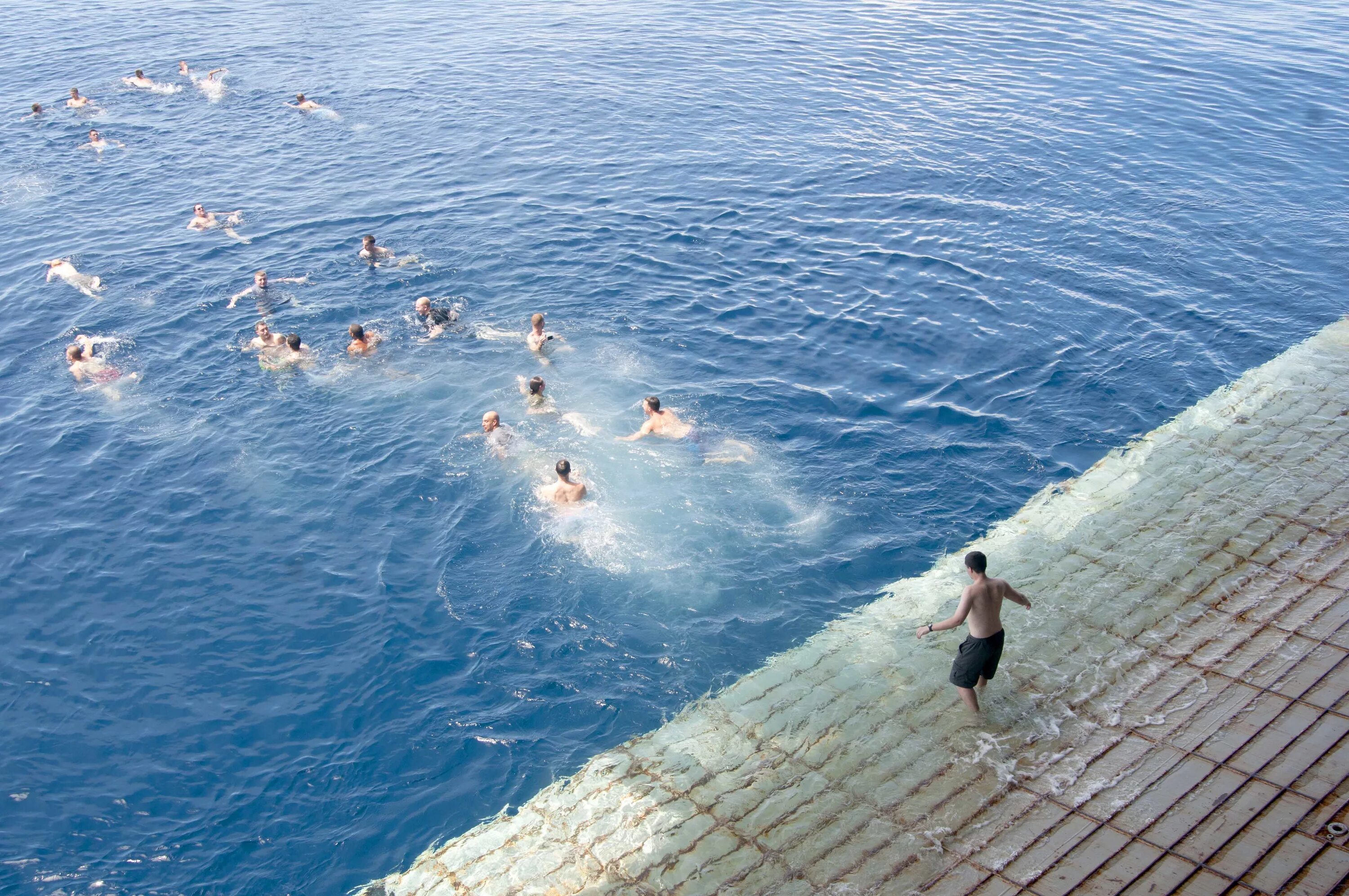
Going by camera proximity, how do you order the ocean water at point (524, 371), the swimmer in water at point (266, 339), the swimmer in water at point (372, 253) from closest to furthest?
the ocean water at point (524, 371) < the swimmer in water at point (266, 339) < the swimmer in water at point (372, 253)

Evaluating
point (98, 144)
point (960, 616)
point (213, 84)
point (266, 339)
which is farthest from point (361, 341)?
point (213, 84)

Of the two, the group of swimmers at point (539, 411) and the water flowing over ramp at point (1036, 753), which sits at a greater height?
the group of swimmers at point (539, 411)

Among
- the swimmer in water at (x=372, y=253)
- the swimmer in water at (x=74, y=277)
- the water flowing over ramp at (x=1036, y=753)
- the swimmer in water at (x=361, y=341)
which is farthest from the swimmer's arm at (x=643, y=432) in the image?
the swimmer in water at (x=74, y=277)

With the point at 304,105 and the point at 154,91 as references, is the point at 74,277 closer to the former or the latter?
the point at 304,105

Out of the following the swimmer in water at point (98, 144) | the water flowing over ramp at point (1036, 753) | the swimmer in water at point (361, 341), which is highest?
the swimmer in water at point (98, 144)

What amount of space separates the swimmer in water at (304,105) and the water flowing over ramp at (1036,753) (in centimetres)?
2740

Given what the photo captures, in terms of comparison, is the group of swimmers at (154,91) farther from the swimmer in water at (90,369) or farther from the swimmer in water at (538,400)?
the swimmer in water at (538,400)

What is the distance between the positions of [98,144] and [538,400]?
21.7 metres

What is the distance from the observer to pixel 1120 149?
2733 cm

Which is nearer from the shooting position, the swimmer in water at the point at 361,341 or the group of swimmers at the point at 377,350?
the group of swimmers at the point at 377,350

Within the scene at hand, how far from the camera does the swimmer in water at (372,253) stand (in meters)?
22.1

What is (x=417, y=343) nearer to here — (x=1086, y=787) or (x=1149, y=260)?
(x=1086, y=787)

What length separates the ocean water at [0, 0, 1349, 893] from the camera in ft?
39.0

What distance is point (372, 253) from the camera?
22344 mm
